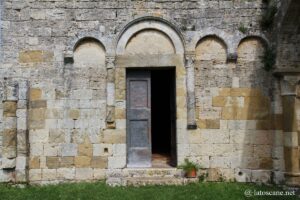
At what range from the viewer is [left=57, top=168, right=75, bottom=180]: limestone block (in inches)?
328

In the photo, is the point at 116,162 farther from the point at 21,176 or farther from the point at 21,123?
the point at 21,123

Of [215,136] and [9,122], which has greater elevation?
[9,122]

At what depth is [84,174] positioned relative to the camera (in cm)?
834

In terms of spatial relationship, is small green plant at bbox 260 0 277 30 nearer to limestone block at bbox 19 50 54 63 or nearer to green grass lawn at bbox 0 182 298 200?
green grass lawn at bbox 0 182 298 200

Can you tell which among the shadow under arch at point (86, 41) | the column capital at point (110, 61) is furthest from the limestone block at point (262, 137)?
the shadow under arch at point (86, 41)

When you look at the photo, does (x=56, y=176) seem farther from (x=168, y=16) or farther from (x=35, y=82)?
(x=168, y=16)

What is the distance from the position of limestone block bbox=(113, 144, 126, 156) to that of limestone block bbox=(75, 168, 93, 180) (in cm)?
65

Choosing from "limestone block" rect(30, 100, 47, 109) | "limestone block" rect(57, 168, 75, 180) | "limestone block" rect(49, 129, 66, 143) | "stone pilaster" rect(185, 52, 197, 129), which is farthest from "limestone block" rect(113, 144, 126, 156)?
"limestone block" rect(30, 100, 47, 109)

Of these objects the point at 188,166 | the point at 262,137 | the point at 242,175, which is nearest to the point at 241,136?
the point at 262,137

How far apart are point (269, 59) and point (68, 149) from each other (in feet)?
16.0

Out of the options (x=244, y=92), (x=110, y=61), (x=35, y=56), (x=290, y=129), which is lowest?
(x=290, y=129)

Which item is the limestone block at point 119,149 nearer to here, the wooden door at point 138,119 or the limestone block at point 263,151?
the wooden door at point 138,119

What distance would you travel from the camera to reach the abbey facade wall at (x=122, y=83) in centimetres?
838

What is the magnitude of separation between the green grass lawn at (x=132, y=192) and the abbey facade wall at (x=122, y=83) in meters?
A: 0.47
